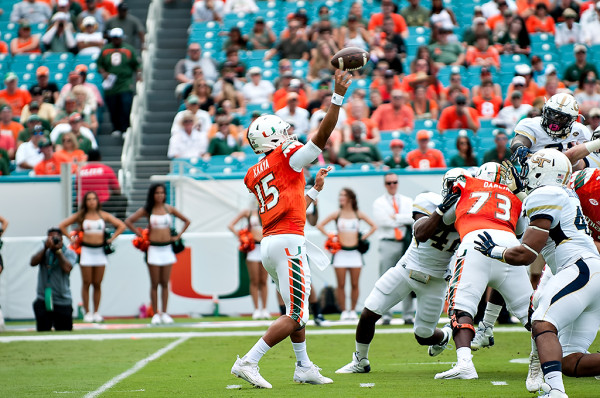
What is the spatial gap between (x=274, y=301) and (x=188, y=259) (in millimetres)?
1483

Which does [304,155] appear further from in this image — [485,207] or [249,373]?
[249,373]

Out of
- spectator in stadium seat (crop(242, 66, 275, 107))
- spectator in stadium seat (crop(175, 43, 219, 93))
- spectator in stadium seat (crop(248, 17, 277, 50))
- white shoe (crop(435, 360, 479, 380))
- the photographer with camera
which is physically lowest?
the photographer with camera

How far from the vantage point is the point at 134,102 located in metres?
17.3

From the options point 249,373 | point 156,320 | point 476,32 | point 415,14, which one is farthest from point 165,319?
point 415,14

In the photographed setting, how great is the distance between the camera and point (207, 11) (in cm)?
1934

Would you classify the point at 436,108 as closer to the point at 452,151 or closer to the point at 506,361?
the point at 452,151

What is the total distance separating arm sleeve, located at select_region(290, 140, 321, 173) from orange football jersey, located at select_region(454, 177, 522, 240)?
4.14 ft

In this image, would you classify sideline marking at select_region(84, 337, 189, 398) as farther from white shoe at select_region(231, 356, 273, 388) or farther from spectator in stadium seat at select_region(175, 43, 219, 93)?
spectator in stadium seat at select_region(175, 43, 219, 93)

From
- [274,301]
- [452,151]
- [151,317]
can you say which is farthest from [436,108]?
[151,317]

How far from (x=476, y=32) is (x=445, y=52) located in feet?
2.26

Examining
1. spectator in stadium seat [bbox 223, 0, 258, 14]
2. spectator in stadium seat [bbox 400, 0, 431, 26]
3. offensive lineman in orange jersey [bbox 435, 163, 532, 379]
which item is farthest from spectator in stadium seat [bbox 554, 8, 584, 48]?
offensive lineman in orange jersey [bbox 435, 163, 532, 379]

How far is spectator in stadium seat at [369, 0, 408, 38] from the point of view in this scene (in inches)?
718

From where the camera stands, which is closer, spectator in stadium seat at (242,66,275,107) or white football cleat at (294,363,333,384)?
white football cleat at (294,363,333,384)

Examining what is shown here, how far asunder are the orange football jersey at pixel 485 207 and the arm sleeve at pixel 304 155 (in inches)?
49.7
